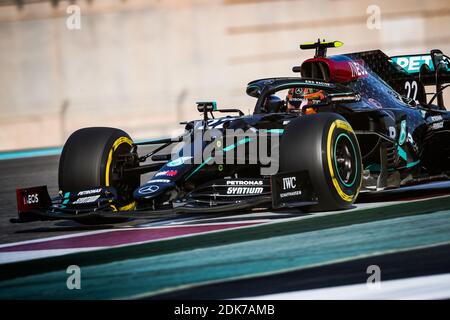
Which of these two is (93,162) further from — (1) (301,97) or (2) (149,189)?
(1) (301,97)

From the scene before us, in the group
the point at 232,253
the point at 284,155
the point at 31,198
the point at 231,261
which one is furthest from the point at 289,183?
the point at 31,198

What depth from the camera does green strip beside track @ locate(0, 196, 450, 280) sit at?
592cm

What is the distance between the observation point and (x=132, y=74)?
18406 mm

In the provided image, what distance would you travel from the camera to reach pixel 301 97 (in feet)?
28.7

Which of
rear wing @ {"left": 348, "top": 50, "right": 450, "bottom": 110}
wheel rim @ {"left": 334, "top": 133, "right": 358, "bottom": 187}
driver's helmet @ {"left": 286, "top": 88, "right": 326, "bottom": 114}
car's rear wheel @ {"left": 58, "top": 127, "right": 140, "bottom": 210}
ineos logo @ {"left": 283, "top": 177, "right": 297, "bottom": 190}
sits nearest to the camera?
ineos logo @ {"left": 283, "top": 177, "right": 297, "bottom": 190}

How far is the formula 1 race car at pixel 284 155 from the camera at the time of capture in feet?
23.0

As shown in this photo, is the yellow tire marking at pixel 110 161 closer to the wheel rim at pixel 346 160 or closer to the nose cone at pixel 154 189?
the nose cone at pixel 154 189

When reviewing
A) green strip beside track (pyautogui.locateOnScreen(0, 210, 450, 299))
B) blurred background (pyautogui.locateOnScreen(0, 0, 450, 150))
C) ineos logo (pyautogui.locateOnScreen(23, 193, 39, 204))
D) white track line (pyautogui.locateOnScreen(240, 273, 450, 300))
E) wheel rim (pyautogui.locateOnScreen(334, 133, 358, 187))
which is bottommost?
white track line (pyautogui.locateOnScreen(240, 273, 450, 300))

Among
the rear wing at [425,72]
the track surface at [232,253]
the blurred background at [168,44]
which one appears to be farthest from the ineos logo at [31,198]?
the blurred background at [168,44]

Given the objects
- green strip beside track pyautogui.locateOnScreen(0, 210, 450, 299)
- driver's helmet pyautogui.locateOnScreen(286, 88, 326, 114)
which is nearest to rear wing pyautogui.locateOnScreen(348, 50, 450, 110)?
driver's helmet pyautogui.locateOnScreen(286, 88, 326, 114)

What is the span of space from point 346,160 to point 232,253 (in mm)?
1870

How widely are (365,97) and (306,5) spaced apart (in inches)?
398

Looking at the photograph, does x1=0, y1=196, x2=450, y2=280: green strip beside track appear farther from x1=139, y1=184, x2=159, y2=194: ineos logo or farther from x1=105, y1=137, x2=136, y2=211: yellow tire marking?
x1=105, y1=137, x2=136, y2=211: yellow tire marking
